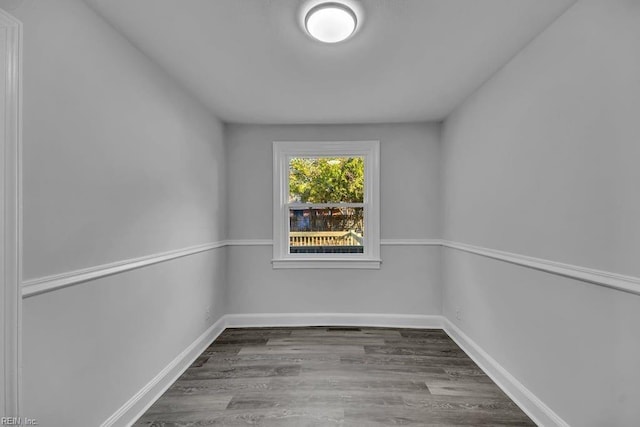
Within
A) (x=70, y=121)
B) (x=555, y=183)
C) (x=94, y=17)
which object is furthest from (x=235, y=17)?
(x=555, y=183)

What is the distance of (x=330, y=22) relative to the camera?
1.75m

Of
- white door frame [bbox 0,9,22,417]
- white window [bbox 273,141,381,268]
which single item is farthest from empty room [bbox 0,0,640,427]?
white window [bbox 273,141,381,268]

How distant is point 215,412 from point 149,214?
1364mm

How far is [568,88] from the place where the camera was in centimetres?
173

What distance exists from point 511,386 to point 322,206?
2424 mm

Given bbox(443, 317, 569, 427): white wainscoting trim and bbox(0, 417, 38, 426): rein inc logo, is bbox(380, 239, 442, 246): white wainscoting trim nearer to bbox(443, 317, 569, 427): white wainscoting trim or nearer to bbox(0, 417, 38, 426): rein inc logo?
bbox(443, 317, 569, 427): white wainscoting trim

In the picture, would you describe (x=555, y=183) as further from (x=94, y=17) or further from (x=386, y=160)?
(x=94, y=17)

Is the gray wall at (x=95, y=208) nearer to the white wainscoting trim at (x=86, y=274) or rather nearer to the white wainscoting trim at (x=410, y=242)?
the white wainscoting trim at (x=86, y=274)

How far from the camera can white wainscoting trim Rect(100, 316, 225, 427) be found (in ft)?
6.27

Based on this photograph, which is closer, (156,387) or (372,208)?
(156,387)

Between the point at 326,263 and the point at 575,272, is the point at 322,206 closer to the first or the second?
the point at 326,263

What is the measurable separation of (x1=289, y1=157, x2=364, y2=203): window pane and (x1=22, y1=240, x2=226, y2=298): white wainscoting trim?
1675mm

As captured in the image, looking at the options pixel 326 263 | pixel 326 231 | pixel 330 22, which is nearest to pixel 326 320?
pixel 326 263

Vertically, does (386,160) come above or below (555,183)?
above
